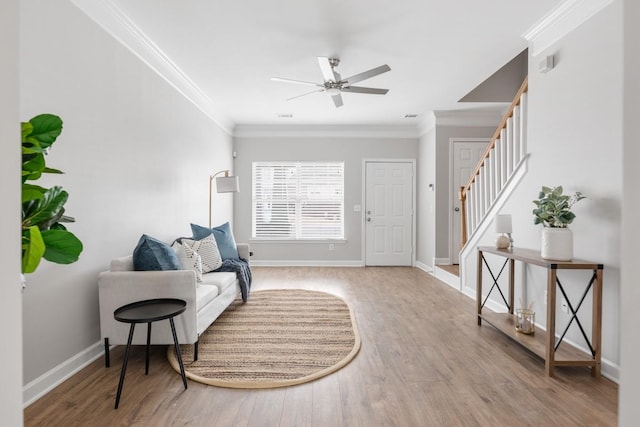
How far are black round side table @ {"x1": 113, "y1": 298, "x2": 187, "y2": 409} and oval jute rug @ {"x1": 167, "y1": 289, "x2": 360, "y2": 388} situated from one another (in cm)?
33

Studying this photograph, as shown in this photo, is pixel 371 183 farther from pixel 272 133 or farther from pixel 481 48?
pixel 481 48

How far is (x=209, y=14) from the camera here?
2.73m

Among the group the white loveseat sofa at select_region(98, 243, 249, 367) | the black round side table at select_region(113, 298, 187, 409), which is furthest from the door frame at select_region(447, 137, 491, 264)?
the black round side table at select_region(113, 298, 187, 409)

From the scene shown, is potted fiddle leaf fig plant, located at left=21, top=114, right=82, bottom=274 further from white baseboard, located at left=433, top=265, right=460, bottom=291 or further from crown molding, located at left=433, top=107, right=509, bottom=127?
crown molding, located at left=433, top=107, right=509, bottom=127

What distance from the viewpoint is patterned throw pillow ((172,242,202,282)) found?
3191 millimetres

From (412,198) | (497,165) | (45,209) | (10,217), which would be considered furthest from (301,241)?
(10,217)

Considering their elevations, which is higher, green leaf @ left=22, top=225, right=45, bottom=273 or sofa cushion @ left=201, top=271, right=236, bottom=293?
green leaf @ left=22, top=225, right=45, bottom=273

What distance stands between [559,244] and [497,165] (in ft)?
5.13

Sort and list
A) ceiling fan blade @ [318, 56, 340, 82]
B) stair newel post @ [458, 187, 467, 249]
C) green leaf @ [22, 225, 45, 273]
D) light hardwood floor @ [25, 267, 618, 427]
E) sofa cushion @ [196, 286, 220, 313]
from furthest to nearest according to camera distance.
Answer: stair newel post @ [458, 187, 467, 249] → ceiling fan blade @ [318, 56, 340, 82] → sofa cushion @ [196, 286, 220, 313] → light hardwood floor @ [25, 267, 618, 427] → green leaf @ [22, 225, 45, 273]

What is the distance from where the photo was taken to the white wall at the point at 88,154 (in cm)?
200

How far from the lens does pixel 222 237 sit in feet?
13.1

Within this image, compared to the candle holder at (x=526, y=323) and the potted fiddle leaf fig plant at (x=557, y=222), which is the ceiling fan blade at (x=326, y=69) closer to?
the potted fiddle leaf fig plant at (x=557, y=222)

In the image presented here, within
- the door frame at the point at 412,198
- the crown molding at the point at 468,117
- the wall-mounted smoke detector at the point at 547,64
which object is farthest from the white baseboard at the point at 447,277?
the wall-mounted smoke detector at the point at 547,64

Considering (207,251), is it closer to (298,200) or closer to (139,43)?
(139,43)
